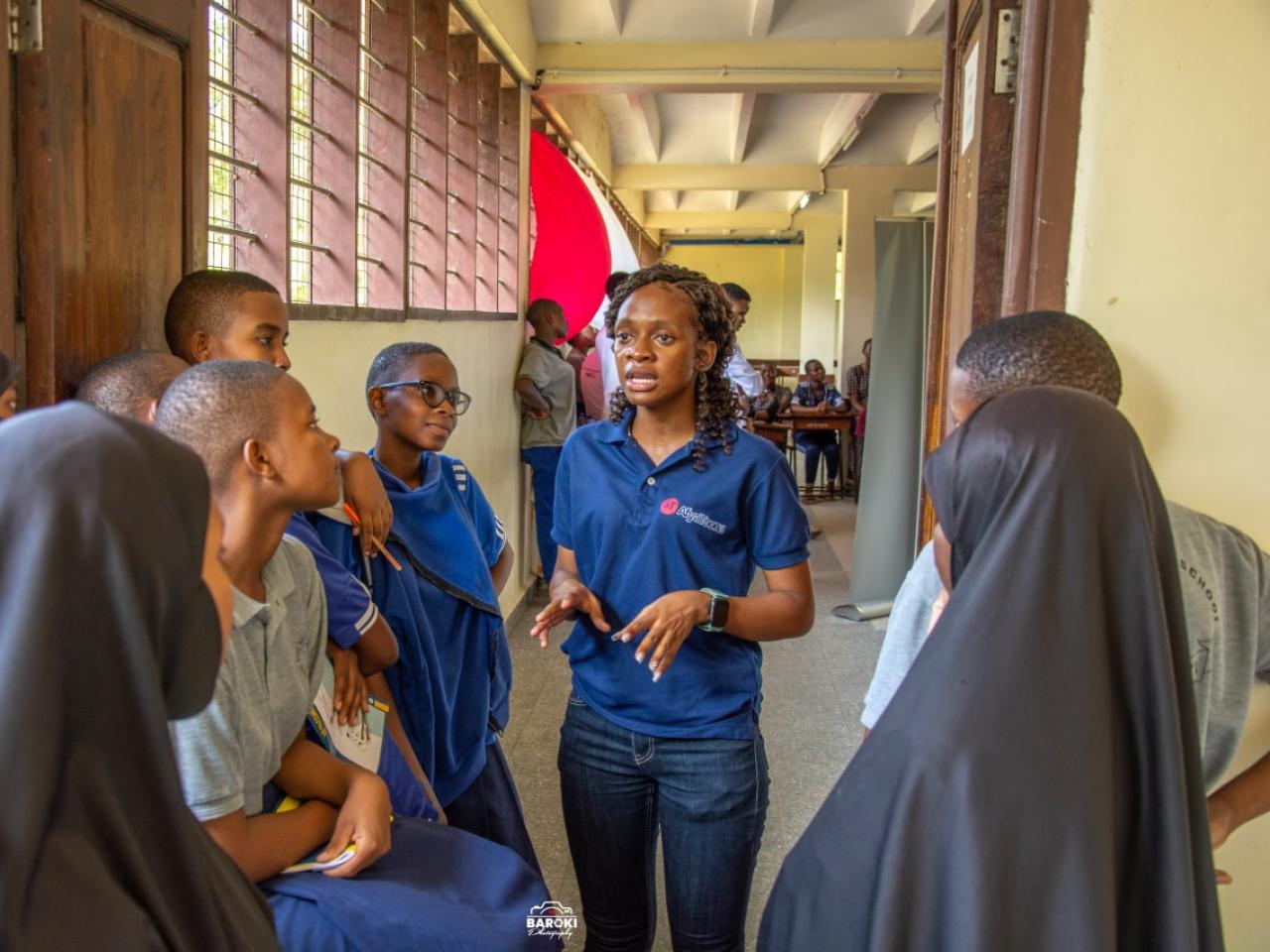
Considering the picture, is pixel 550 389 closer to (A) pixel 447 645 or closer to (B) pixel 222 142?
(B) pixel 222 142

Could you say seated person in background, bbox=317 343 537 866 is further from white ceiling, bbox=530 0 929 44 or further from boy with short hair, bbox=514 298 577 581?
white ceiling, bbox=530 0 929 44

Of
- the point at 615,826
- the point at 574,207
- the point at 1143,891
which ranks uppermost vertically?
the point at 574,207

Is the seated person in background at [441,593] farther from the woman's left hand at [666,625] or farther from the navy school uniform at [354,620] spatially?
the woman's left hand at [666,625]

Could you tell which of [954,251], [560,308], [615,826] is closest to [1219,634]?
[615,826]

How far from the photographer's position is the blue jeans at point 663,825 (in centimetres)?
185

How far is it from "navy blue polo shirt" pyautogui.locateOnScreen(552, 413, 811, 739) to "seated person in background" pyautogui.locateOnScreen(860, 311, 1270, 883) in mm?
352

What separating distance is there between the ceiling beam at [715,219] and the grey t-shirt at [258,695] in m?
15.3

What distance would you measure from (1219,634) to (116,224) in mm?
1655

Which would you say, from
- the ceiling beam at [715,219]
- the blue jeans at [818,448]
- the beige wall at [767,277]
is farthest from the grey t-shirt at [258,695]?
the beige wall at [767,277]

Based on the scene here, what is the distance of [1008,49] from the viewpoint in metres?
2.07

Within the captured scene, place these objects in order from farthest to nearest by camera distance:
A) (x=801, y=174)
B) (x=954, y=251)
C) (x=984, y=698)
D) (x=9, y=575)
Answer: (x=801, y=174) → (x=954, y=251) → (x=984, y=698) → (x=9, y=575)

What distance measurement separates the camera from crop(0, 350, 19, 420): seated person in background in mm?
1342

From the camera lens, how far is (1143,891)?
1.14 metres

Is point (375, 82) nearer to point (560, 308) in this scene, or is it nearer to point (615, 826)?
point (560, 308)
